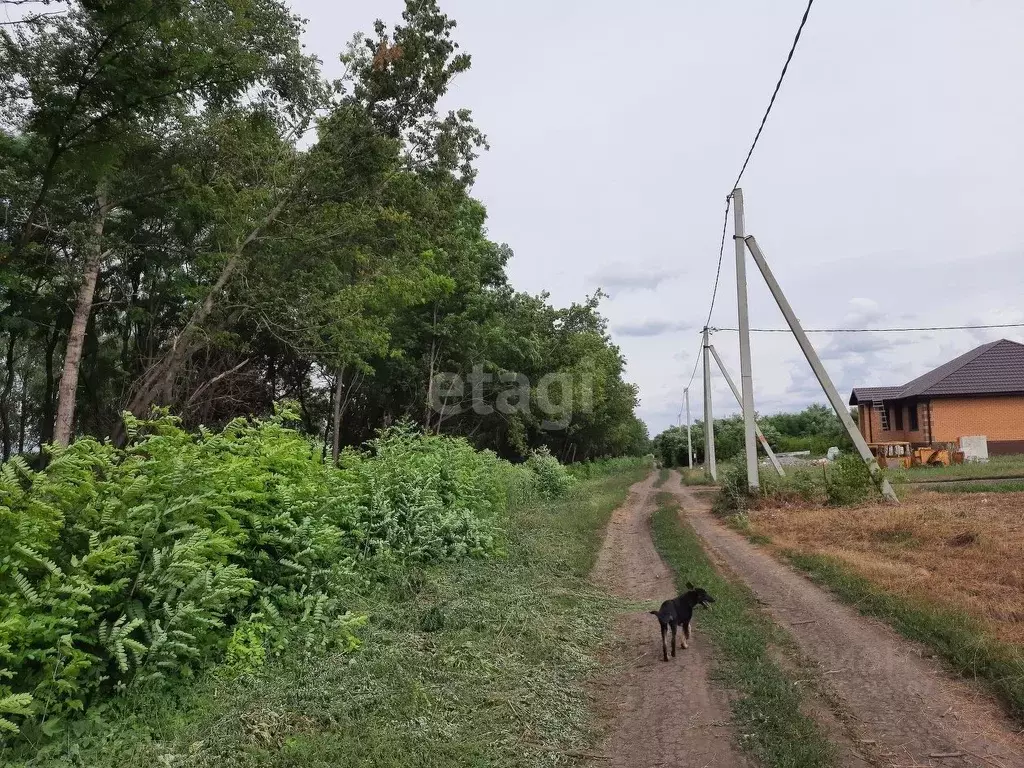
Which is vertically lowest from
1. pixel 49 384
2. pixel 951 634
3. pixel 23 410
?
pixel 951 634

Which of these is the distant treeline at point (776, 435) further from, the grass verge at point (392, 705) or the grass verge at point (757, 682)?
the grass verge at point (392, 705)

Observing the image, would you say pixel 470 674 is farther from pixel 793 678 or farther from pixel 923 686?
pixel 923 686

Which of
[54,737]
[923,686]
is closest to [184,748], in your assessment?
[54,737]

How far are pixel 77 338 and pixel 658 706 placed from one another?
15.0 m

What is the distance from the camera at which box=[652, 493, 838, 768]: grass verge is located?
3.59m

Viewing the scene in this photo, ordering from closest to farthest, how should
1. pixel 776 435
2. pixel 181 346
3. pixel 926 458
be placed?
pixel 181 346 → pixel 926 458 → pixel 776 435

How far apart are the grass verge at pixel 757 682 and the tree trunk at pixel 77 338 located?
13202 mm

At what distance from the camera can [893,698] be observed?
4.36m

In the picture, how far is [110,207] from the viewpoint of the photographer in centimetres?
1513

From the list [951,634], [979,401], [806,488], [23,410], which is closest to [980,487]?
[806,488]

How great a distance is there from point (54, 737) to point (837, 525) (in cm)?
1224

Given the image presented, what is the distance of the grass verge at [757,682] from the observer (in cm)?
359

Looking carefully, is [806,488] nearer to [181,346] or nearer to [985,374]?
[181,346]

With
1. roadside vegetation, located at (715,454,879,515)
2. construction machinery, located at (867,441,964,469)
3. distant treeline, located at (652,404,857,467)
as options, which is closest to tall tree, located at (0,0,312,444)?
roadside vegetation, located at (715,454,879,515)
